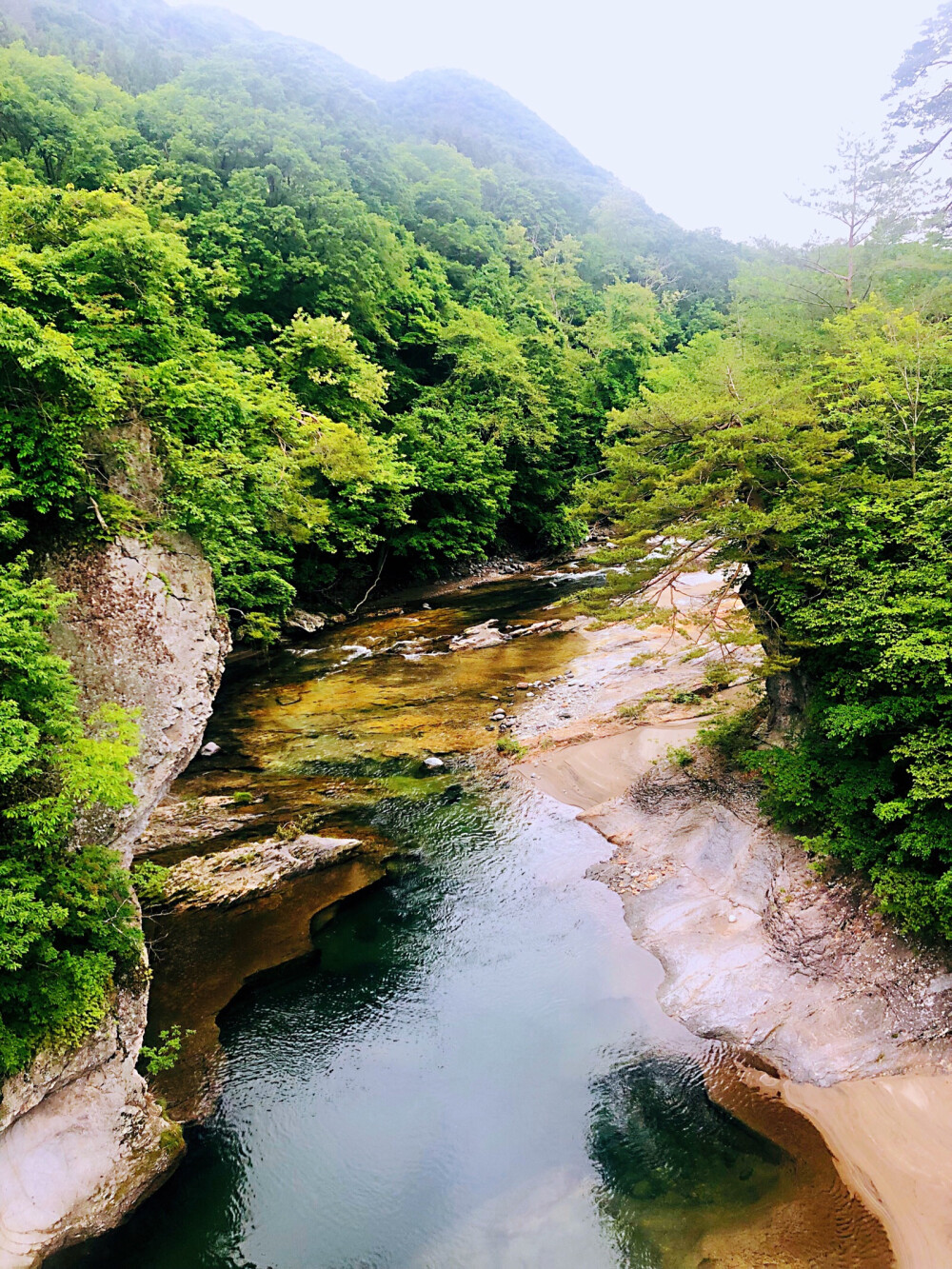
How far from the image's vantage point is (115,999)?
5922 millimetres

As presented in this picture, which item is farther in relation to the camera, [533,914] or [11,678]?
[533,914]

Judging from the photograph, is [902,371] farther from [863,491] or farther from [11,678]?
[11,678]

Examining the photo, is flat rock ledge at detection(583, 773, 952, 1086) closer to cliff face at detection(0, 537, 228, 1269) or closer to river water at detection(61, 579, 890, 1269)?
river water at detection(61, 579, 890, 1269)

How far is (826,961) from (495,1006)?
4042 millimetres

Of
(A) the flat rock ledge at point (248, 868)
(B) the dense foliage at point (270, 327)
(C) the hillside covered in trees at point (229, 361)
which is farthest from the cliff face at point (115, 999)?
(A) the flat rock ledge at point (248, 868)

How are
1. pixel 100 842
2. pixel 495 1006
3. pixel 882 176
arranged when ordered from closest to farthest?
pixel 100 842 → pixel 495 1006 → pixel 882 176

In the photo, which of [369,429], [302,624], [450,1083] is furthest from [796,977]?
[369,429]

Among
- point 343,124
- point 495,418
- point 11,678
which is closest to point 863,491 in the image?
point 11,678

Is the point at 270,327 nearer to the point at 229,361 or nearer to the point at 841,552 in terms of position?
the point at 229,361

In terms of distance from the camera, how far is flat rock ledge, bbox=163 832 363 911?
945 cm

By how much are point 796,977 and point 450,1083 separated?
4234mm

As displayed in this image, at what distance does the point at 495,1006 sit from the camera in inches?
A: 311

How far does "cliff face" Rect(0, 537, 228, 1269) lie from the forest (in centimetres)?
36

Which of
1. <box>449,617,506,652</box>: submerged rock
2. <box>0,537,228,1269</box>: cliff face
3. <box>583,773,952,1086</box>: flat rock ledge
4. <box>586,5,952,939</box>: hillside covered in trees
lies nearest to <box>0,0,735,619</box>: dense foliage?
<box>0,537,228,1269</box>: cliff face
